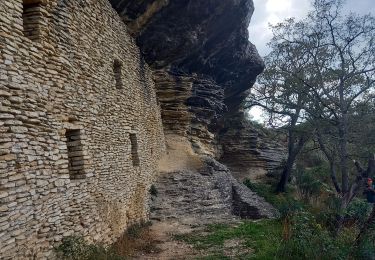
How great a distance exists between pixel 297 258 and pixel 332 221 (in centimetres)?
343

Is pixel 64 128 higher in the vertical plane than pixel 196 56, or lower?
lower

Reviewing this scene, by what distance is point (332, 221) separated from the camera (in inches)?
377

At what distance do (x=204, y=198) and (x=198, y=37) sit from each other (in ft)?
22.4

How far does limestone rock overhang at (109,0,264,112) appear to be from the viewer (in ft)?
40.2

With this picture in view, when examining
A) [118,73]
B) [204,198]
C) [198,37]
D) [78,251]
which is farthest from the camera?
[198,37]

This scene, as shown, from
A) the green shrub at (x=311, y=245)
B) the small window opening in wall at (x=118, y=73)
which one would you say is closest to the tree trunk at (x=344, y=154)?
the green shrub at (x=311, y=245)

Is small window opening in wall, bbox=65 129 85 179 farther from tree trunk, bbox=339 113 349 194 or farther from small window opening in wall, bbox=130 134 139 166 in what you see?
tree trunk, bbox=339 113 349 194

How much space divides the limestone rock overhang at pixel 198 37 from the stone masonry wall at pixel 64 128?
148 cm

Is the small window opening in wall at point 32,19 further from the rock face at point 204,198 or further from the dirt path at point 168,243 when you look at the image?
the rock face at point 204,198

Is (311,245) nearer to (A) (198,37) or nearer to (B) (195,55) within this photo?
(A) (198,37)

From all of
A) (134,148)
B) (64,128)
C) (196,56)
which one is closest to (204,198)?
(134,148)

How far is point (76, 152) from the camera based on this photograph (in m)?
7.28

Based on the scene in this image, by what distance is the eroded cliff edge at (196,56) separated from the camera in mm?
12852

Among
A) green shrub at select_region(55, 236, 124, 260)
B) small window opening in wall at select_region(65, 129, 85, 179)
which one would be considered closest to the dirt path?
green shrub at select_region(55, 236, 124, 260)
